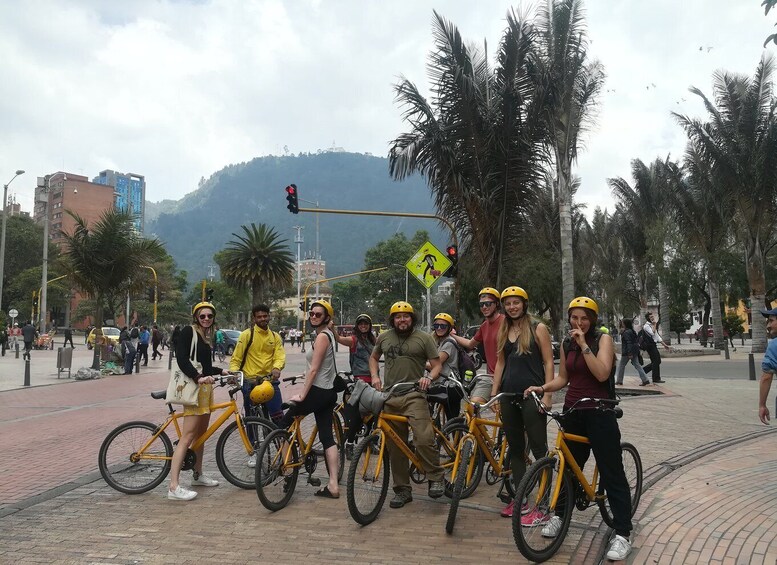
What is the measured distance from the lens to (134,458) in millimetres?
5879

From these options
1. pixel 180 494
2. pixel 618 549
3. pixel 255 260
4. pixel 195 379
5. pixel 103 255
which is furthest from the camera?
pixel 255 260

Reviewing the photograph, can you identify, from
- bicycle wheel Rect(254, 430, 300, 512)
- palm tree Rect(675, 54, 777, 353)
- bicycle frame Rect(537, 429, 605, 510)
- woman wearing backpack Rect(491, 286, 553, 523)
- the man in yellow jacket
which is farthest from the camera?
palm tree Rect(675, 54, 777, 353)

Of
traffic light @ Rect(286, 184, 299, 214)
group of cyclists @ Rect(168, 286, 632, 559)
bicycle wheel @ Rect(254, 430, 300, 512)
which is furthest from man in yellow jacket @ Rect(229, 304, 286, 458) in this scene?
traffic light @ Rect(286, 184, 299, 214)

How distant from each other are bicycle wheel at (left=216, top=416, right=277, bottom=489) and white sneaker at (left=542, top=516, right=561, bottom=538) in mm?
2741

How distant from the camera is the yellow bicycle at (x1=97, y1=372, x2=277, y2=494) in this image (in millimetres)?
5855

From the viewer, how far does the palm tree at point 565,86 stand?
12695mm

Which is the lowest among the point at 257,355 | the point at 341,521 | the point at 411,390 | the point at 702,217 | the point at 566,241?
the point at 341,521

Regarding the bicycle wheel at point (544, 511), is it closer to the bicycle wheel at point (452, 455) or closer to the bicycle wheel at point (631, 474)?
the bicycle wheel at point (631, 474)

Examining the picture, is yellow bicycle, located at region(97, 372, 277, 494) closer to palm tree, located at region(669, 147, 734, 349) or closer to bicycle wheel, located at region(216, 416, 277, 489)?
bicycle wheel, located at region(216, 416, 277, 489)

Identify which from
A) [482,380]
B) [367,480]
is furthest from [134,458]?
[482,380]

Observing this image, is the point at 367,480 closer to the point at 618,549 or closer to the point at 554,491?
the point at 554,491

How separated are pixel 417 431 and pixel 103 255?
17942mm

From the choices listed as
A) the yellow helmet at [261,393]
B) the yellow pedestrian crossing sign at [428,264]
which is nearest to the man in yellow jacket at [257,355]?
the yellow helmet at [261,393]

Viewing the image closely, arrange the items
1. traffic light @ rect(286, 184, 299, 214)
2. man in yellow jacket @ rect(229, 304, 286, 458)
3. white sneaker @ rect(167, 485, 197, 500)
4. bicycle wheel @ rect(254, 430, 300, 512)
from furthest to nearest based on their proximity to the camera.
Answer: traffic light @ rect(286, 184, 299, 214)
man in yellow jacket @ rect(229, 304, 286, 458)
white sneaker @ rect(167, 485, 197, 500)
bicycle wheel @ rect(254, 430, 300, 512)
